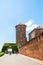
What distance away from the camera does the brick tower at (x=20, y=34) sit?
110 meters

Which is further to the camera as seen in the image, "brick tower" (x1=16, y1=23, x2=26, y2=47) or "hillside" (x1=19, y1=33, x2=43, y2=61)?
"brick tower" (x1=16, y1=23, x2=26, y2=47)

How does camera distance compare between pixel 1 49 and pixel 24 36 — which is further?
pixel 24 36

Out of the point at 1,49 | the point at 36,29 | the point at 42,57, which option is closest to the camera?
the point at 42,57

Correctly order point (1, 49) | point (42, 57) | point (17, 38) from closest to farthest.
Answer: point (42, 57) < point (1, 49) < point (17, 38)

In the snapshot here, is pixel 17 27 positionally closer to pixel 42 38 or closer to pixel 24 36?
pixel 24 36

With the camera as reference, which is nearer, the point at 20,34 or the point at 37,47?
the point at 37,47

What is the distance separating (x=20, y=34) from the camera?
111 metres

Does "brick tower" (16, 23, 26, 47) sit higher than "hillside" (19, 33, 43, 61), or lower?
higher

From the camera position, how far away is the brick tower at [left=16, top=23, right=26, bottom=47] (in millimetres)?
109731

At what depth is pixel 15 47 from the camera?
Result: 10538 cm

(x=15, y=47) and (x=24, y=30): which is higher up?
(x=24, y=30)

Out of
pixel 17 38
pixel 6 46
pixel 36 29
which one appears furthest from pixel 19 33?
pixel 36 29

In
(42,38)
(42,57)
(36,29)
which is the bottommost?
(42,57)

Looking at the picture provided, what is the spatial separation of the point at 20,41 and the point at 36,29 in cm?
1835
